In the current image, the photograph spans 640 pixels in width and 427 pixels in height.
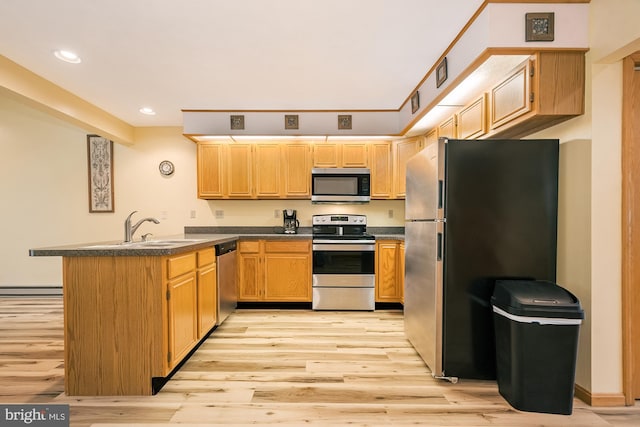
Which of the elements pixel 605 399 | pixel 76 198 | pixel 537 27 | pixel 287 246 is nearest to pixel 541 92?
pixel 537 27

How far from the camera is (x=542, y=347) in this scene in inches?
70.8

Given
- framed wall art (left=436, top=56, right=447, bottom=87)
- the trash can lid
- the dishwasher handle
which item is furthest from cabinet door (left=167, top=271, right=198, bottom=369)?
framed wall art (left=436, top=56, right=447, bottom=87)

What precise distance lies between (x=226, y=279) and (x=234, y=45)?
2.30 m

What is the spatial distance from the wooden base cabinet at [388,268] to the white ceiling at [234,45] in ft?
5.82

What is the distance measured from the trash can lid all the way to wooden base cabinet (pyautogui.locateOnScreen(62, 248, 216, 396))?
2.15m

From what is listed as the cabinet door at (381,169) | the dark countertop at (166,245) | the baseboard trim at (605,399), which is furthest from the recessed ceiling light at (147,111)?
the baseboard trim at (605,399)

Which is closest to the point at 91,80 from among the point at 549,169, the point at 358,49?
the point at 358,49

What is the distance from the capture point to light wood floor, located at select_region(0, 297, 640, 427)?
1.81 meters

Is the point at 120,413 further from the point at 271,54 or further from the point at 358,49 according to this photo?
the point at 358,49

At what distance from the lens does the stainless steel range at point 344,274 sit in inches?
154

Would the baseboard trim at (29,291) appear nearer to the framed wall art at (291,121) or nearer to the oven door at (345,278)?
the oven door at (345,278)

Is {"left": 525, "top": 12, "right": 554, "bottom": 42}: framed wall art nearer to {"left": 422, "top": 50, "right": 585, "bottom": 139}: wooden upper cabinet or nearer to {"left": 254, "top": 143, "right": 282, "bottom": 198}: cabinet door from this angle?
{"left": 422, "top": 50, "right": 585, "bottom": 139}: wooden upper cabinet

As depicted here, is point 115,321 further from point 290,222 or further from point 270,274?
point 290,222

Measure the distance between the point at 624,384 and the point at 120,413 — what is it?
3.02 m
